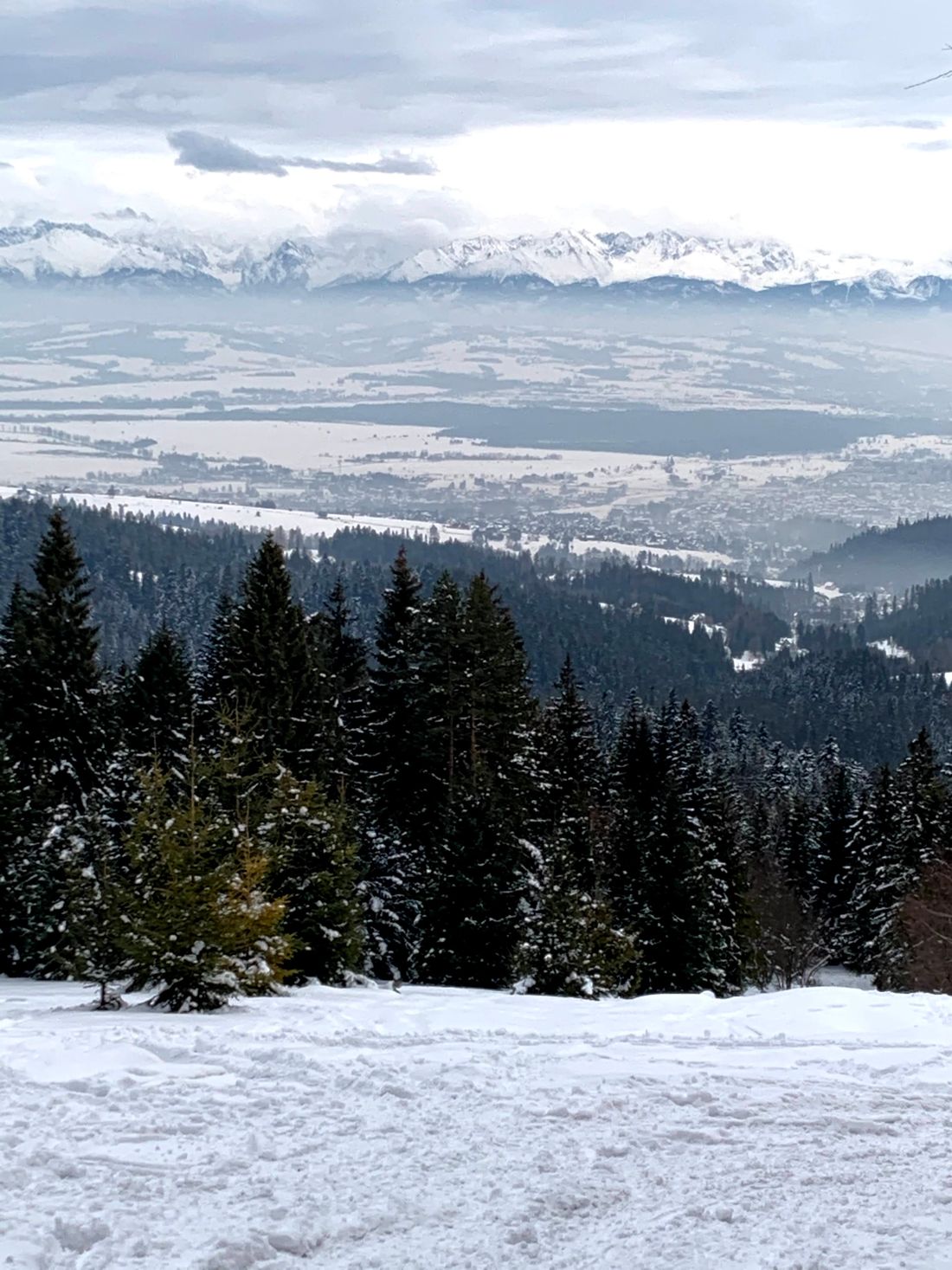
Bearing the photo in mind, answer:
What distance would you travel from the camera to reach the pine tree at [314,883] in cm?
2141

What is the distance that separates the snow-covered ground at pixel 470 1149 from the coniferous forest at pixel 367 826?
3.59 metres

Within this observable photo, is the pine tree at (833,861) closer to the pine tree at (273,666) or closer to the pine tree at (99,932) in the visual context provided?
the pine tree at (273,666)

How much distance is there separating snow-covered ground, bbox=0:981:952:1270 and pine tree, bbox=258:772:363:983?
26.4 ft

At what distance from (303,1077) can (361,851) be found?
985 inches

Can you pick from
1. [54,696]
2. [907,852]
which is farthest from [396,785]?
[907,852]

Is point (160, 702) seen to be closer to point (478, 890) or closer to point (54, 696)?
point (54, 696)

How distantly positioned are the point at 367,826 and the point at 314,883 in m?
16.0

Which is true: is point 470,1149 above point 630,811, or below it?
above

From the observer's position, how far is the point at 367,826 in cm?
3781

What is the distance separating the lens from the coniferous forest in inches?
696

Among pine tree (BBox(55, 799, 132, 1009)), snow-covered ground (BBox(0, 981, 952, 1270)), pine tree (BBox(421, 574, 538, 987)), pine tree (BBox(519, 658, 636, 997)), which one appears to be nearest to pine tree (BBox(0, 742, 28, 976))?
pine tree (BBox(55, 799, 132, 1009))

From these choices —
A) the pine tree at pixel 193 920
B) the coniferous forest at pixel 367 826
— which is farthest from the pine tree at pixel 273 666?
the pine tree at pixel 193 920

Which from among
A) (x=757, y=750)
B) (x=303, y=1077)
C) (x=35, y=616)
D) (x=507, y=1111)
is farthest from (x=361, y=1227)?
(x=757, y=750)

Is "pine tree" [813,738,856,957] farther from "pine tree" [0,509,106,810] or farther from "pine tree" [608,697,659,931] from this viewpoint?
"pine tree" [0,509,106,810]
